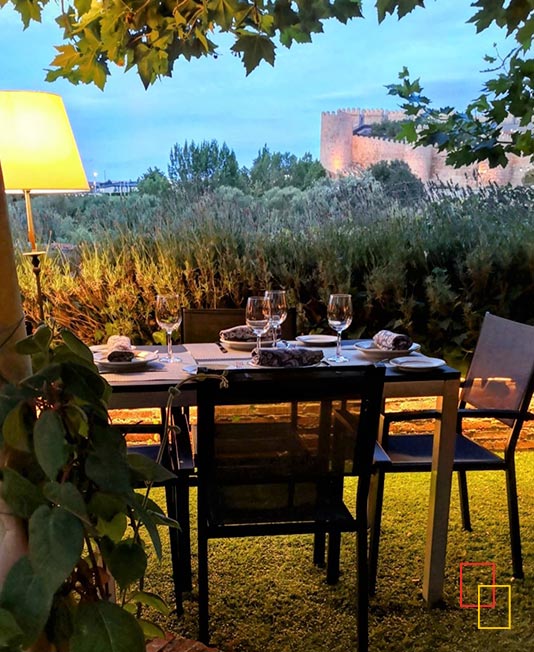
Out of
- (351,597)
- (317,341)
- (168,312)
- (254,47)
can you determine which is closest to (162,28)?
(254,47)

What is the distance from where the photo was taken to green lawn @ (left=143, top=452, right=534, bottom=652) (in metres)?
1.95

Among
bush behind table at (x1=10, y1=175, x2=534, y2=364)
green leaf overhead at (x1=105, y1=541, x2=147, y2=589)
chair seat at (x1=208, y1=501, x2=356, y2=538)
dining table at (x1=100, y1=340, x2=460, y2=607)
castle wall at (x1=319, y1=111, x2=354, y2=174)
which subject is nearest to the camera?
green leaf overhead at (x1=105, y1=541, x2=147, y2=589)

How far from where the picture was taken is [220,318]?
2.79 meters

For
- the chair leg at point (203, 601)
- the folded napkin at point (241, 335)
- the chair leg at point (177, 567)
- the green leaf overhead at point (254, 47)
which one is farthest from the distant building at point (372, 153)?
the chair leg at point (203, 601)

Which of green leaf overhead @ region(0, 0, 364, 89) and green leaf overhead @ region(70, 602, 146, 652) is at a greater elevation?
green leaf overhead @ region(0, 0, 364, 89)

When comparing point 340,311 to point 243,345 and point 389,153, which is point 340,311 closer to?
point 243,345

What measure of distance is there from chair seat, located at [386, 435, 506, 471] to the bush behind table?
121 cm

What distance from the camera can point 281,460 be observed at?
5.70 ft

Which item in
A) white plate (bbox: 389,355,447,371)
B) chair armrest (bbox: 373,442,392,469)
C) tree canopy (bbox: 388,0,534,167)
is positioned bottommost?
chair armrest (bbox: 373,442,392,469)

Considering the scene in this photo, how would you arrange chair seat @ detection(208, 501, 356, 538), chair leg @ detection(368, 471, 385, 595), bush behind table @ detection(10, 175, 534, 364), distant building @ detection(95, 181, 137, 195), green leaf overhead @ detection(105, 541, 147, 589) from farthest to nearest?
distant building @ detection(95, 181, 137, 195) → bush behind table @ detection(10, 175, 534, 364) → chair leg @ detection(368, 471, 385, 595) → chair seat @ detection(208, 501, 356, 538) → green leaf overhead @ detection(105, 541, 147, 589)

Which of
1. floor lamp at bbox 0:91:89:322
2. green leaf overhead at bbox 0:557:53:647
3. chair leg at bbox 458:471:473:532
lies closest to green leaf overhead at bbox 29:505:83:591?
green leaf overhead at bbox 0:557:53:647

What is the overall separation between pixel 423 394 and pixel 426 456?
0.37 meters

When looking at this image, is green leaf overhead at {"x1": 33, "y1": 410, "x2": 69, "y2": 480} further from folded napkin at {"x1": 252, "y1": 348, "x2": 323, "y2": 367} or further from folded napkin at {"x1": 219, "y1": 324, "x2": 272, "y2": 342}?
folded napkin at {"x1": 219, "y1": 324, "x2": 272, "y2": 342}

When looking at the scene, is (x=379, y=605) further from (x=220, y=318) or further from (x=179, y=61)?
(x=179, y=61)
